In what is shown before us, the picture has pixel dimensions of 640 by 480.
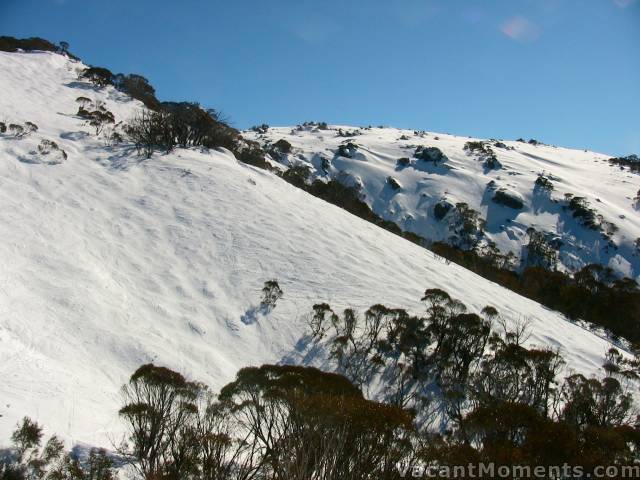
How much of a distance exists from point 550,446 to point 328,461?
438 cm

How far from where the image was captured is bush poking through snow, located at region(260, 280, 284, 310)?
2648 centimetres

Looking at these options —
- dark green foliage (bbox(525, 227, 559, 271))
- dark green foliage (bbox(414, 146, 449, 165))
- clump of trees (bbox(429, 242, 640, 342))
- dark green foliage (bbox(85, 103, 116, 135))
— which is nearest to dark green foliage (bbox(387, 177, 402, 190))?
dark green foliage (bbox(414, 146, 449, 165))

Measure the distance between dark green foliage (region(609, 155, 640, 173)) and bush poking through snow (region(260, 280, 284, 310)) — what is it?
148 meters

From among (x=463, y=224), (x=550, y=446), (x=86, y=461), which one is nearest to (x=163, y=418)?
(x=86, y=461)

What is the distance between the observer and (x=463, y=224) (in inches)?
3526

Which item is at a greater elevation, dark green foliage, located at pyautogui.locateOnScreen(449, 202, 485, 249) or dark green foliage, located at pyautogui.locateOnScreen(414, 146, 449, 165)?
dark green foliage, located at pyautogui.locateOnScreen(414, 146, 449, 165)

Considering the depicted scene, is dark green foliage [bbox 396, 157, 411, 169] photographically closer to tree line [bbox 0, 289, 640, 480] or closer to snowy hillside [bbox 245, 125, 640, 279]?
snowy hillside [bbox 245, 125, 640, 279]

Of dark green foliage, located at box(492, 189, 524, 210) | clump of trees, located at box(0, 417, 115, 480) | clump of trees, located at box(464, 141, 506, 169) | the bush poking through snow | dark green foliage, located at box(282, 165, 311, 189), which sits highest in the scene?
clump of trees, located at box(464, 141, 506, 169)

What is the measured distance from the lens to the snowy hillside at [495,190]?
8712 centimetres

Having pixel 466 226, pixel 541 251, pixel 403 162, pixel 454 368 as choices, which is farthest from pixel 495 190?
pixel 454 368

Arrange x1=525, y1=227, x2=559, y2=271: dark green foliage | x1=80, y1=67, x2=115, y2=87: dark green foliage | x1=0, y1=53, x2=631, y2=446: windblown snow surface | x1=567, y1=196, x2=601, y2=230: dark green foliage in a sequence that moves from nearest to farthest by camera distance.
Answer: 1. x1=0, y1=53, x2=631, y2=446: windblown snow surface
2. x1=80, y1=67, x2=115, y2=87: dark green foliage
3. x1=525, y1=227, x2=559, y2=271: dark green foliage
4. x1=567, y1=196, x2=601, y2=230: dark green foliage

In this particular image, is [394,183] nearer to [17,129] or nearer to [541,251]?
[541,251]

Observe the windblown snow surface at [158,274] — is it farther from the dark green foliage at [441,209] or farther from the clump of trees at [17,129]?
the dark green foliage at [441,209]

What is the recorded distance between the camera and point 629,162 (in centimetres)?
13888
